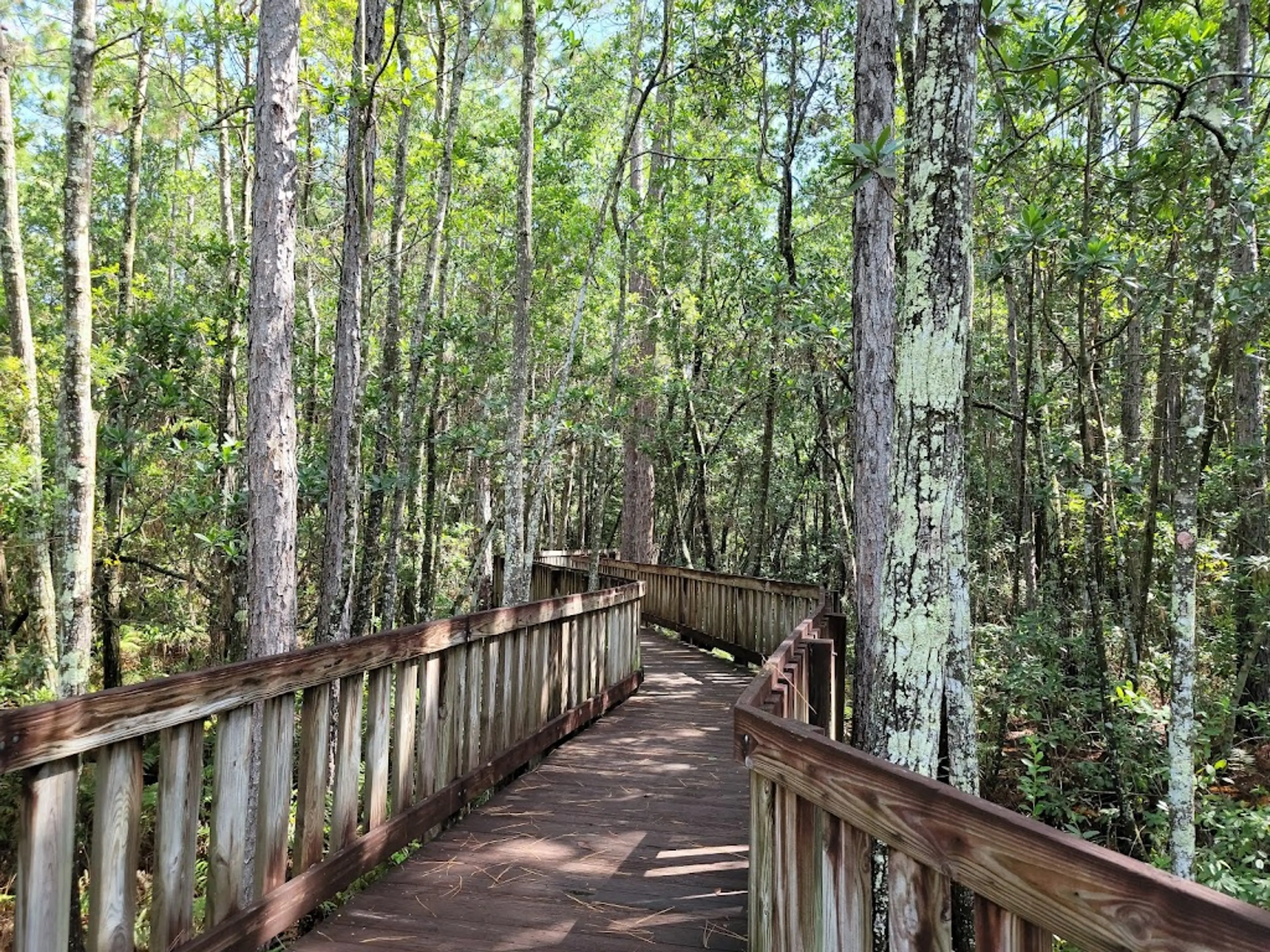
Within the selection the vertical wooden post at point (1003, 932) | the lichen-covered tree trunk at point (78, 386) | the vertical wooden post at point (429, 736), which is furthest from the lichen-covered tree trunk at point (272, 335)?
the vertical wooden post at point (1003, 932)

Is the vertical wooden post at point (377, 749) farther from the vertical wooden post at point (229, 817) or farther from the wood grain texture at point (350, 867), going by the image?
the vertical wooden post at point (229, 817)

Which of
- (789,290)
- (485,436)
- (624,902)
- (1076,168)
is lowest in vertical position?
(624,902)

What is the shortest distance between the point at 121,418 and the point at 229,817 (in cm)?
964

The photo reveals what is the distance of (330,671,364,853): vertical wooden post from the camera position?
320cm

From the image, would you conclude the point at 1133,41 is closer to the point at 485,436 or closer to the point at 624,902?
the point at 624,902

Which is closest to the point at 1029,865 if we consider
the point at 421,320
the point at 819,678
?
the point at 819,678

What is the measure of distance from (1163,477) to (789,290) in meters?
5.87

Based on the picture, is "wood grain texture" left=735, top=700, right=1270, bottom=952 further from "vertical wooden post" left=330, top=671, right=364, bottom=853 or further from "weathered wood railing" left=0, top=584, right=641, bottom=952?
"vertical wooden post" left=330, top=671, right=364, bottom=853

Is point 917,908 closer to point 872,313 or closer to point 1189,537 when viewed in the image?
point 1189,537

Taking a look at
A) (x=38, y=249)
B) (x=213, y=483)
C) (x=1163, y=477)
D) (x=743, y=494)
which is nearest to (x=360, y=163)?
(x=213, y=483)

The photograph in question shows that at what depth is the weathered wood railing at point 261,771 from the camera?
6.49 ft

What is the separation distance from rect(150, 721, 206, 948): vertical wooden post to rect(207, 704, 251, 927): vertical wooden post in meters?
0.11

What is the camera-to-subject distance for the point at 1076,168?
23.6 ft

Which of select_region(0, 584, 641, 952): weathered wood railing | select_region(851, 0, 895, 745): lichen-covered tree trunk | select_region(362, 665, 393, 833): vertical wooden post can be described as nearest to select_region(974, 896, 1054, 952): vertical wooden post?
select_region(0, 584, 641, 952): weathered wood railing
